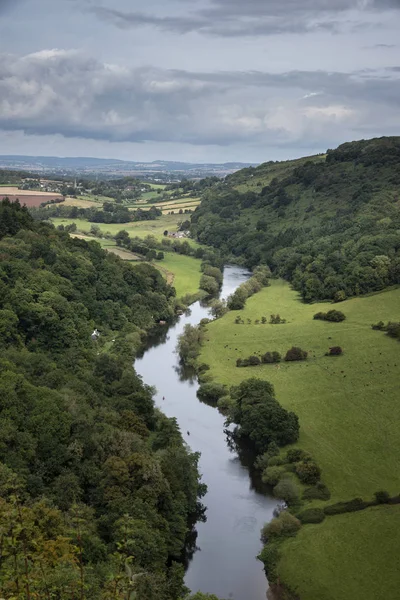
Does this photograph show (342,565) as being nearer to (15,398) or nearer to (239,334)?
(15,398)

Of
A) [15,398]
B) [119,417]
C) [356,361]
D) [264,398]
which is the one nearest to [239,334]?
[356,361]

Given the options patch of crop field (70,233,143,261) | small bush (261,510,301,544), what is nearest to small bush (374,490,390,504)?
small bush (261,510,301,544)

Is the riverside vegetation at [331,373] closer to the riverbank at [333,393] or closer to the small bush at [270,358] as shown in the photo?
the riverbank at [333,393]

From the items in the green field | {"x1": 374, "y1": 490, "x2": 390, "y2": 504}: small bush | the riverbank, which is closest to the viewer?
the riverbank

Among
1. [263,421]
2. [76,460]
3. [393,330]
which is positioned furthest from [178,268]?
[76,460]

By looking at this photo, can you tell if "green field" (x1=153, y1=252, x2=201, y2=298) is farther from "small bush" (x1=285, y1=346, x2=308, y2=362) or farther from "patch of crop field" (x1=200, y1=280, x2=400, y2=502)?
"small bush" (x1=285, y1=346, x2=308, y2=362)

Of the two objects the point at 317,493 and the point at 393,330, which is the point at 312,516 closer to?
the point at 317,493

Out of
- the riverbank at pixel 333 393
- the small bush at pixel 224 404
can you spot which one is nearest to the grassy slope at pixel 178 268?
the riverbank at pixel 333 393
